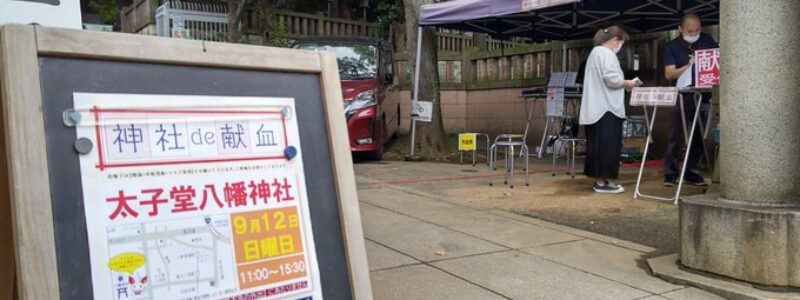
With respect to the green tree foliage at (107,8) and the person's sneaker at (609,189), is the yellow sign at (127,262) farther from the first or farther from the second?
the green tree foliage at (107,8)

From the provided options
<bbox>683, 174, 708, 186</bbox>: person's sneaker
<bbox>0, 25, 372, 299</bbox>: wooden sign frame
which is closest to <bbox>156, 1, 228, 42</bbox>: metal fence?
<bbox>683, 174, 708, 186</bbox>: person's sneaker

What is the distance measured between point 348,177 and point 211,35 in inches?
577

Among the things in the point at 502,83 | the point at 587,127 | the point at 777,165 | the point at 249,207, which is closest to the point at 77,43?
the point at 249,207

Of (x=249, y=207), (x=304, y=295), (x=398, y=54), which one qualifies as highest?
(x=398, y=54)

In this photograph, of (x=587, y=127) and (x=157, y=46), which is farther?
(x=587, y=127)

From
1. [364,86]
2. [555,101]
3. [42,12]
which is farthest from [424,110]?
[42,12]

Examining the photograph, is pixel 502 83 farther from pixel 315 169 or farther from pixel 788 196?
pixel 315 169

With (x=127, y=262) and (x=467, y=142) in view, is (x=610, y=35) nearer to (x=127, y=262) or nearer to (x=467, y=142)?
(x=467, y=142)

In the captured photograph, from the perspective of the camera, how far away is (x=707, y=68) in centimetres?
540

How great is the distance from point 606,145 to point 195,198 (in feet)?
16.6

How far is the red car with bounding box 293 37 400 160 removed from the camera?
945 centimetres

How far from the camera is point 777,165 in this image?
347cm

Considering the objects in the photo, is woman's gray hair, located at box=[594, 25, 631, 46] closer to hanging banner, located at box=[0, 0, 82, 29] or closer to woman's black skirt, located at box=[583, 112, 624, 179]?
woman's black skirt, located at box=[583, 112, 624, 179]

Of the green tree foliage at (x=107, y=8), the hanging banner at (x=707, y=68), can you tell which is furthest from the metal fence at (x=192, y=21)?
the hanging banner at (x=707, y=68)
